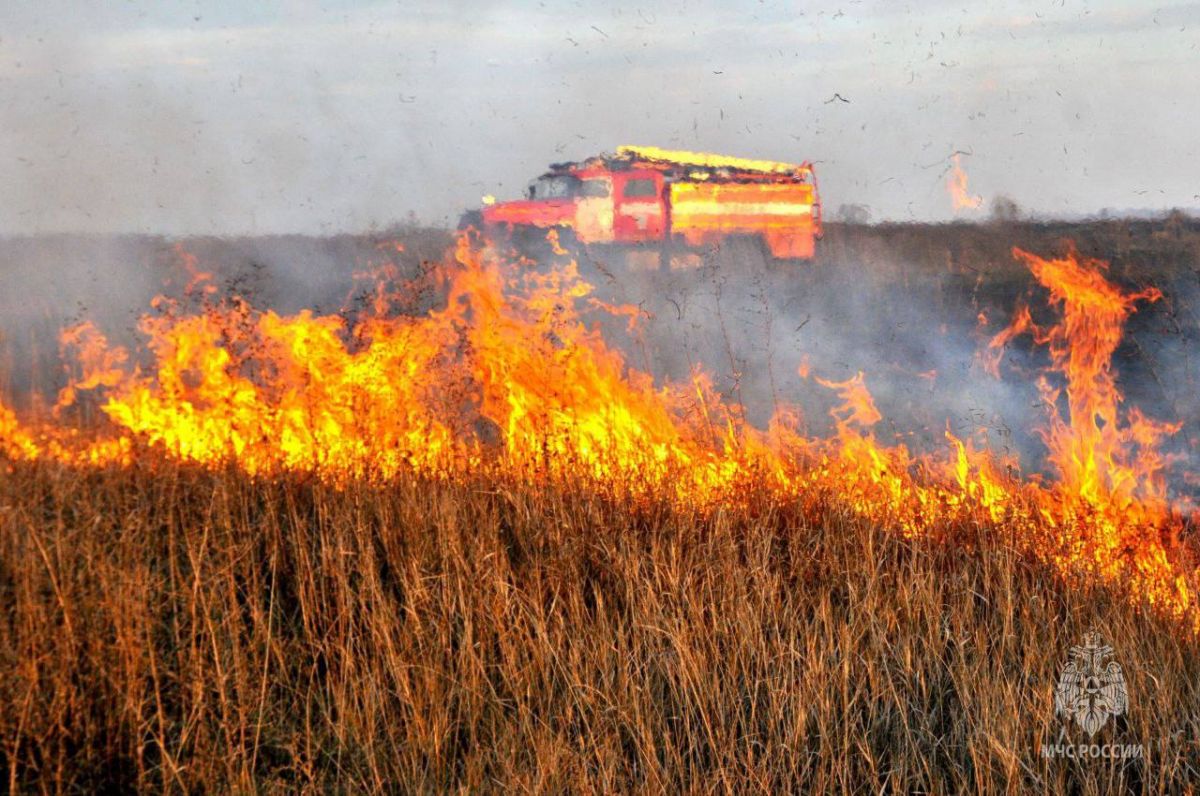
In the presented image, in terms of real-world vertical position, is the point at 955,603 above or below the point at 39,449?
below

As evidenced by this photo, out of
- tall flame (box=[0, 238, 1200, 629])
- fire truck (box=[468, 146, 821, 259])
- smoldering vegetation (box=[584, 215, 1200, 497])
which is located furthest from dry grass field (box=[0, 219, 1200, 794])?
fire truck (box=[468, 146, 821, 259])

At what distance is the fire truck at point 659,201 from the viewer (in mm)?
17078

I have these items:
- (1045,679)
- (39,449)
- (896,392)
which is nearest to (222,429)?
(39,449)

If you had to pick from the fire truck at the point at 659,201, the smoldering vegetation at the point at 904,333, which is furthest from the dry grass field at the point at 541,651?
the fire truck at the point at 659,201

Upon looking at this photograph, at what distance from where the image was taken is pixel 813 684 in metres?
3.48

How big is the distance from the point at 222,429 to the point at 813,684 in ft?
13.7

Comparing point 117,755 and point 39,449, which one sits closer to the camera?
point 117,755

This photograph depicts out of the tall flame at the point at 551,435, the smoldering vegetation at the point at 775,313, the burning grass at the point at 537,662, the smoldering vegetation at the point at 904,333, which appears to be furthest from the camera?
the smoldering vegetation at the point at 904,333

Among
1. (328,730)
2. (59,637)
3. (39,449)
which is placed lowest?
(328,730)

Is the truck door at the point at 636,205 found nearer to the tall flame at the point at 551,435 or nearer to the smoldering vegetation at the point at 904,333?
the smoldering vegetation at the point at 904,333

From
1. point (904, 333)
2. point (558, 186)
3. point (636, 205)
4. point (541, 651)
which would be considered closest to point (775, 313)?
point (904, 333)

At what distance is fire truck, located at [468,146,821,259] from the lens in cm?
1708

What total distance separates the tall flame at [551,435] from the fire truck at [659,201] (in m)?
9.11

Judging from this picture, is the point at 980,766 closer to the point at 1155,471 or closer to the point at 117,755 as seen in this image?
the point at 117,755
